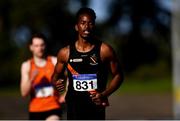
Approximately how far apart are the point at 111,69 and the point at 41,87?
2420 millimetres

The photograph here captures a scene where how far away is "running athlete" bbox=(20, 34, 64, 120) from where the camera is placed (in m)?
9.06

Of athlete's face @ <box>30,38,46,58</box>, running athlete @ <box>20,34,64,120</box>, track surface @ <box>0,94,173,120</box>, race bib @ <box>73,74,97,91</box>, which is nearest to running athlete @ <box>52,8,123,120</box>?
race bib @ <box>73,74,97,91</box>

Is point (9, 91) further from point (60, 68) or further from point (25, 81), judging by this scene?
point (60, 68)

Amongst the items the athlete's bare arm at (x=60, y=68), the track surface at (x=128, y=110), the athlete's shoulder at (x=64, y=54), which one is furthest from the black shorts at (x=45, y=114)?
the track surface at (x=128, y=110)

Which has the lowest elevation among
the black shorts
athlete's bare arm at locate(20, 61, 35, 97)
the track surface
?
the track surface

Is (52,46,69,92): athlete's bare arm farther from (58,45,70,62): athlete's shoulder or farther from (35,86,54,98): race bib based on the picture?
(35,86,54,98): race bib

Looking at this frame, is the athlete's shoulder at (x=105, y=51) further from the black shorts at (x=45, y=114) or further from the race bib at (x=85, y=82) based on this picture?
the black shorts at (x=45, y=114)

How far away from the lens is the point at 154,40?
61500 mm

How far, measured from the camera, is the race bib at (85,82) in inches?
268

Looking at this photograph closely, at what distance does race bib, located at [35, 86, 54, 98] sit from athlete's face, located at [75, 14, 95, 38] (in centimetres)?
254

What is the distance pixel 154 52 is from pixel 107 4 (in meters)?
7.07

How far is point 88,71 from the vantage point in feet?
22.5

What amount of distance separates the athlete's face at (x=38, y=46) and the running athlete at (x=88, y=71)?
198cm

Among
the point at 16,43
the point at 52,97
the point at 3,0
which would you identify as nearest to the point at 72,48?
the point at 52,97
